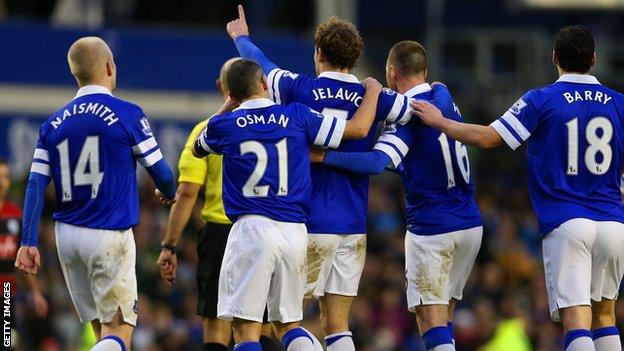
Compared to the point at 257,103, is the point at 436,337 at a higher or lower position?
lower

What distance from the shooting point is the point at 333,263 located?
10031 mm

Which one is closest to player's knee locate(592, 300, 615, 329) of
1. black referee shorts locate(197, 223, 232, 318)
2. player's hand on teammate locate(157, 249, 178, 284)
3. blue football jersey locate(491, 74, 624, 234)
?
blue football jersey locate(491, 74, 624, 234)

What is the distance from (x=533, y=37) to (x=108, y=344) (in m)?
16.8

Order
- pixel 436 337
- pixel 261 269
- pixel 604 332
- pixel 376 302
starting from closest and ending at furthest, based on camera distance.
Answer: pixel 261 269
pixel 604 332
pixel 436 337
pixel 376 302

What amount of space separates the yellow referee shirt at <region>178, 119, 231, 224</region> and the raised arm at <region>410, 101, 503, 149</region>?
2100 millimetres

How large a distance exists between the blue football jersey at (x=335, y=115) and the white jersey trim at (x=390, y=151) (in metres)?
0.14

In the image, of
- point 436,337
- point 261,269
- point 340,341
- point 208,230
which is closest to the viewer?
point 261,269

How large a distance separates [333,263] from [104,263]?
5.21 ft

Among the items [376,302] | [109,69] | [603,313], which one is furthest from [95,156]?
[376,302]

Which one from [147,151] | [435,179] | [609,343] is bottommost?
[609,343]

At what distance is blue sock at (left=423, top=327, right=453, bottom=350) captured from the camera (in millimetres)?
10180

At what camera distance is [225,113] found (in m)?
9.72

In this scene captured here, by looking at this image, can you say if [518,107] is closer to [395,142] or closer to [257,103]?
[395,142]

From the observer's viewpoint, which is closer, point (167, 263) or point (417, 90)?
point (417, 90)
